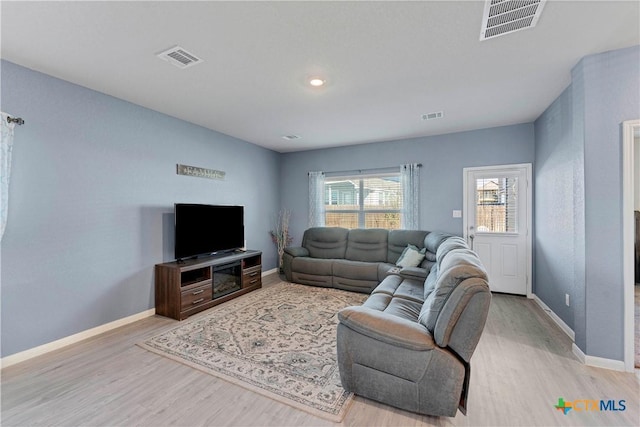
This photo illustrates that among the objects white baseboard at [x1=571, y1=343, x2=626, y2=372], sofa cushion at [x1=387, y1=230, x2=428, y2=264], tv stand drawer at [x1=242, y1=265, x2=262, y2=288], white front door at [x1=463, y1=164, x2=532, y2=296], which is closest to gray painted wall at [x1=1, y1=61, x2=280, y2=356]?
tv stand drawer at [x1=242, y1=265, x2=262, y2=288]

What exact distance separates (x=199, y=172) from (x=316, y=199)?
239 cm

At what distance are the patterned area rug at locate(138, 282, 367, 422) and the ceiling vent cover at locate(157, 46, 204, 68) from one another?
8.58 ft

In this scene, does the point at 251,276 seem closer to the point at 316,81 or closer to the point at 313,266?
the point at 313,266

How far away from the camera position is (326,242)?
5277 millimetres

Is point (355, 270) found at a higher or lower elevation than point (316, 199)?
lower

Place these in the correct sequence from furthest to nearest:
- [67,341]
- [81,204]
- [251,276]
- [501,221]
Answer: [251,276] → [501,221] → [81,204] → [67,341]

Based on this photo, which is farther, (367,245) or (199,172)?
(367,245)

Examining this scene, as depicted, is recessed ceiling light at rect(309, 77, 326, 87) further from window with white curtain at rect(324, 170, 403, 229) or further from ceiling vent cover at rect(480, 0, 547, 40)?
window with white curtain at rect(324, 170, 403, 229)

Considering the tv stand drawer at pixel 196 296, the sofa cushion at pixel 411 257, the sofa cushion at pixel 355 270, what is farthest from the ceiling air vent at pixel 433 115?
the tv stand drawer at pixel 196 296

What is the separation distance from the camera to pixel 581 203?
2.42m

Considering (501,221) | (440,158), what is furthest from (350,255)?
(501,221)

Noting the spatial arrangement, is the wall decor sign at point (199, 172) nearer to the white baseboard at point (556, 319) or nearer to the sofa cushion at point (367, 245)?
the sofa cushion at point (367, 245)

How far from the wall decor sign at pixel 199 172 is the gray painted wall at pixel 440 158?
196cm

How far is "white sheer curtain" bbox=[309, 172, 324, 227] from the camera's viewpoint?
18.7 feet
